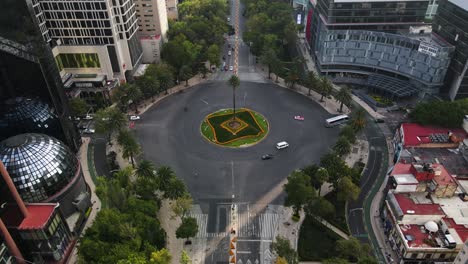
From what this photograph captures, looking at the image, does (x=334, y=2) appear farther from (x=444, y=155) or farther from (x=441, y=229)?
(x=441, y=229)

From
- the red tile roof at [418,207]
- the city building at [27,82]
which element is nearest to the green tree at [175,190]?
the city building at [27,82]

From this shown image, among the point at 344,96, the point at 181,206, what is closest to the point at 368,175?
the point at 344,96

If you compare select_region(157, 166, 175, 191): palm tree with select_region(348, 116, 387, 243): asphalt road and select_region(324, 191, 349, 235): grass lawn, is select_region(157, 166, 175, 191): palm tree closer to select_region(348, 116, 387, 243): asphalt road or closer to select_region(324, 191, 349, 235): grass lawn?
select_region(324, 191, 349, 235): grass lawn

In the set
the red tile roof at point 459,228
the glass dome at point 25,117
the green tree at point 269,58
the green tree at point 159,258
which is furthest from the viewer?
the green tree at point 269,58

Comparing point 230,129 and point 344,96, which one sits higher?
point 344,96

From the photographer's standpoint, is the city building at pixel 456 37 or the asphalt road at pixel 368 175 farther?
the city building at pixel 456 37

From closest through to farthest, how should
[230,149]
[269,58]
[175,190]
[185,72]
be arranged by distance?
[175,190] → [230,149] → [185,72] → [269,58]

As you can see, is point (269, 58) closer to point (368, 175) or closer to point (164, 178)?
point (368, 175)

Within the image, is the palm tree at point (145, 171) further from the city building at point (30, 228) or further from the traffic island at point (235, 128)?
the traffic island at point (235, 128)
